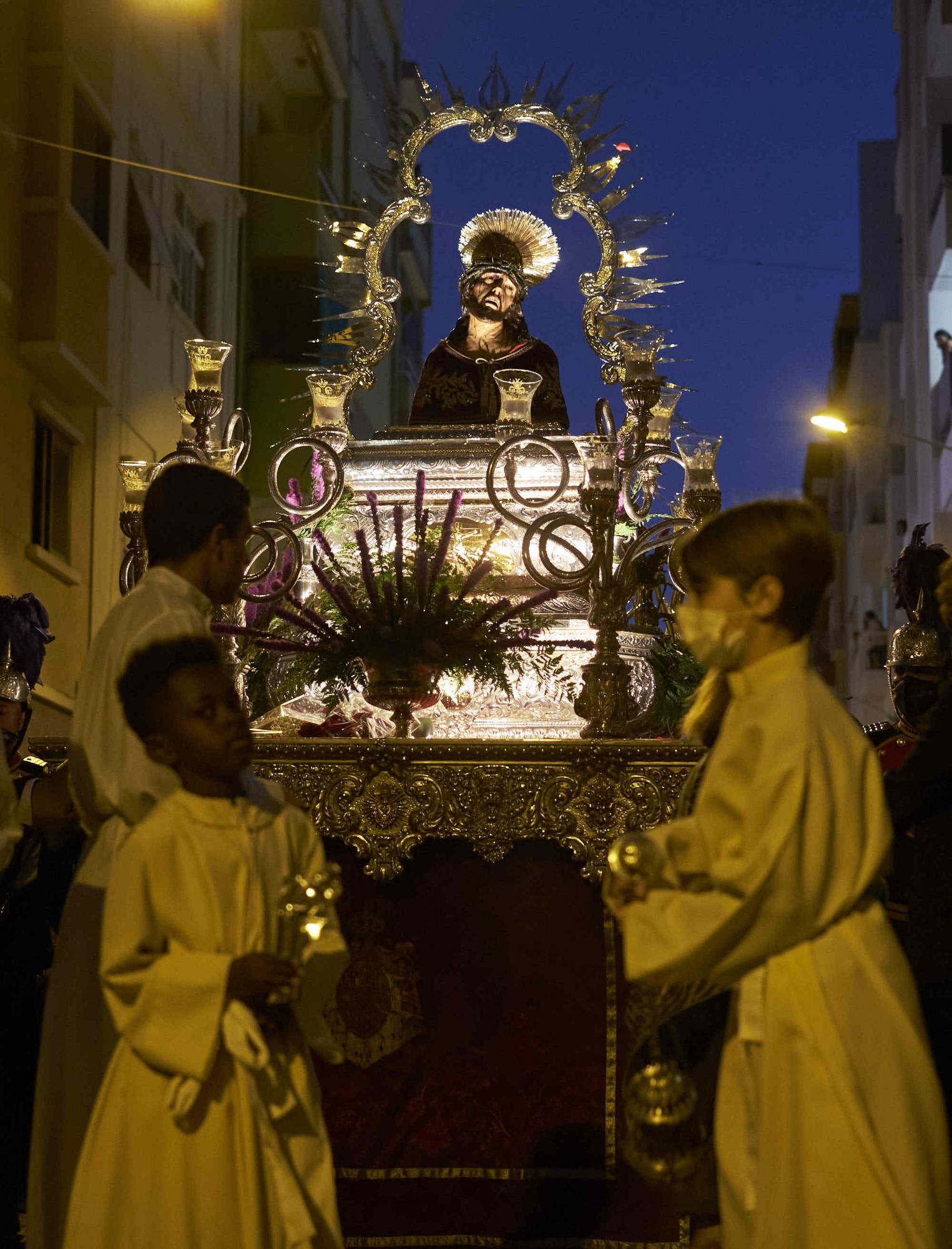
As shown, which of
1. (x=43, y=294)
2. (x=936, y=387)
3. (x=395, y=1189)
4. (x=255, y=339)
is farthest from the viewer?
(x=936, y=387)

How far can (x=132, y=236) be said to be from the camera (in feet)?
47.8

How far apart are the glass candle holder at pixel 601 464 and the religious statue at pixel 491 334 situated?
75.2 inches

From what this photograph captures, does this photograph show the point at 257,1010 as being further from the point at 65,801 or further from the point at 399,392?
the point at 399,392

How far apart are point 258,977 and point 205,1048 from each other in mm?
149

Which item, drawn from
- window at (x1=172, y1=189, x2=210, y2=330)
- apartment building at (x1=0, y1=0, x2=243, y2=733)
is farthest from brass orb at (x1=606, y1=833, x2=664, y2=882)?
window at (x1=172, y1=189, x2=210, y2=330)

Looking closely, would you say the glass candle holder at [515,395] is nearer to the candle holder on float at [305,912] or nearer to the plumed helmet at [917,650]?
the plumed helmet at [917,650]

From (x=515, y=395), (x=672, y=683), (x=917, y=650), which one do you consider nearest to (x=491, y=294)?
(x=515, y=395)

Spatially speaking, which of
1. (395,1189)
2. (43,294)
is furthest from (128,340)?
(395,1189)

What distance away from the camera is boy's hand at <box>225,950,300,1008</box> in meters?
3.19

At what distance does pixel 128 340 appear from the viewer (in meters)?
14.0

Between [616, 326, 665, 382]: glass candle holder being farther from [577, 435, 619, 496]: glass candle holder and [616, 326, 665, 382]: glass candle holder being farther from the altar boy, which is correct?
the altar boy

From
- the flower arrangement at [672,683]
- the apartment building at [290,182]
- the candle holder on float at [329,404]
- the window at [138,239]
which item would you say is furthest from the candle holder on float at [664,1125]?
the apartment building at [290,182]

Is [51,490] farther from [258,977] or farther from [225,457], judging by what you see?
[258,977]

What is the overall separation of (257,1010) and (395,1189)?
6.45 ft
